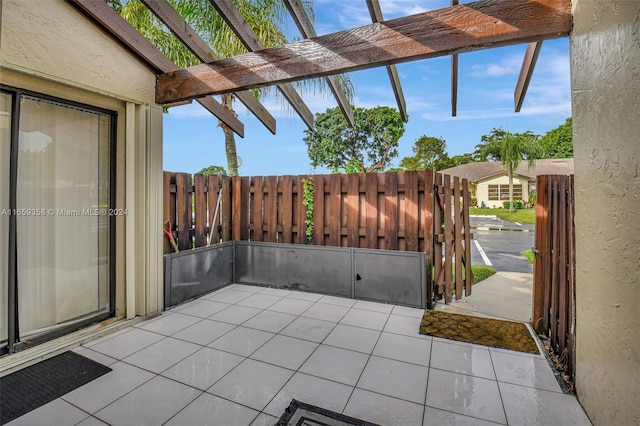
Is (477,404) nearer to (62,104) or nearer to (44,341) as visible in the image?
(44,341)

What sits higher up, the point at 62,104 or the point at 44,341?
the point at 62,104

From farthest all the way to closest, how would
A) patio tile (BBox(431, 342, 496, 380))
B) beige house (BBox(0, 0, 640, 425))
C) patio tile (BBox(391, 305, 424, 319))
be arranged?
patio tile (BBox(391, 305, 424, 319)), patio tile (BBox(431, 342, 496, 380)), beige house (BBox(0, 0, 640, 425))

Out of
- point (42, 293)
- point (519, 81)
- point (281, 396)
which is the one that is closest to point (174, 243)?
point (42, 293)

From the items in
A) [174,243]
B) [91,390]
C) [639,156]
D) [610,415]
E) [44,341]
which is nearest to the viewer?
[639,156]

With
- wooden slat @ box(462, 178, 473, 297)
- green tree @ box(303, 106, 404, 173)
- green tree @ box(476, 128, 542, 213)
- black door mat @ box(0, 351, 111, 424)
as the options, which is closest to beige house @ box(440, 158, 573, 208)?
green tree @ box(476, 128, 542, 213)

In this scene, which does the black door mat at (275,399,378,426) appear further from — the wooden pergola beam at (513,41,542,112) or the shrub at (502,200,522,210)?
the shrub at (502,200,522,210)

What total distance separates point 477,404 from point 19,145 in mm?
3961

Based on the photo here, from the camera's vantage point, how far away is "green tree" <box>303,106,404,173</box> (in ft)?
75.4

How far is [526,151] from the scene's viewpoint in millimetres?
22750

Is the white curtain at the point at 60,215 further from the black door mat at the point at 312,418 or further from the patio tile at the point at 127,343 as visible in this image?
the black door mat at the point at 312,418

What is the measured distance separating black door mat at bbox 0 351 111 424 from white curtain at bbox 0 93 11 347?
469 mm

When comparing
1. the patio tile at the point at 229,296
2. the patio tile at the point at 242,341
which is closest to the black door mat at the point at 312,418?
the patio tile at the point at 242,341

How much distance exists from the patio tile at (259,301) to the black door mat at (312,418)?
73.6 inches

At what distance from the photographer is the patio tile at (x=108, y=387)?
6.10 feet
